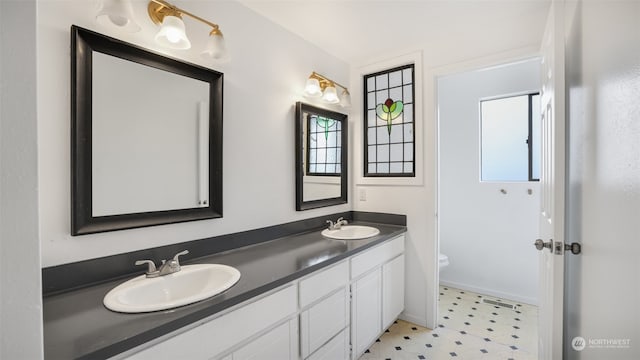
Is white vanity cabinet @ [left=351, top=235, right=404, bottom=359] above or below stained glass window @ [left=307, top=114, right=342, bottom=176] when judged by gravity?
below

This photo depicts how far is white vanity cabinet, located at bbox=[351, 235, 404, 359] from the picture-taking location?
6.05ft

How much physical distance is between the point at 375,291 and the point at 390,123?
4.71 feet

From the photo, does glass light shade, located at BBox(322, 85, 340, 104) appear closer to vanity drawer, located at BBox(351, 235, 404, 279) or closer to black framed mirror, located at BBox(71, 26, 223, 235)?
black framed mirror, located at BBox(71, 26, 223, 235)

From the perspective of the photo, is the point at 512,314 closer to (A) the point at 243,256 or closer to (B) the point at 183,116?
(A) the point at 243,256

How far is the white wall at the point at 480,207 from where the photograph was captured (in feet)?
9.10

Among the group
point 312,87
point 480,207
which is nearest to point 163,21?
point 312,87

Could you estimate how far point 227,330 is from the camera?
3.47 feet

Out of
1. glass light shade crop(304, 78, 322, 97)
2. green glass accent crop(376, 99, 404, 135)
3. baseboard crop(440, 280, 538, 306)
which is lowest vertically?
baseboard crop(440, 280, 538, 306)

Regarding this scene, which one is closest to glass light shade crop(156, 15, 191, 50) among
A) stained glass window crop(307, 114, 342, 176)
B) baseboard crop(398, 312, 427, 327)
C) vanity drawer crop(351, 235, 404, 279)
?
stained glass window crop(307, 114, 342, 176)

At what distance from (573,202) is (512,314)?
179 cm

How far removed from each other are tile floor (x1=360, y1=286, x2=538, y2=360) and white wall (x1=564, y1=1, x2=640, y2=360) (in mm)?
912

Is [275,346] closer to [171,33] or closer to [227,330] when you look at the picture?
[227,330]
